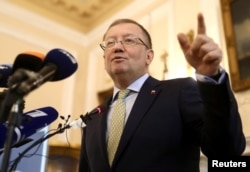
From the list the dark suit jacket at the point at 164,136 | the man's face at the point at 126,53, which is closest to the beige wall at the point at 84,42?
the man's face at the point at 126,53

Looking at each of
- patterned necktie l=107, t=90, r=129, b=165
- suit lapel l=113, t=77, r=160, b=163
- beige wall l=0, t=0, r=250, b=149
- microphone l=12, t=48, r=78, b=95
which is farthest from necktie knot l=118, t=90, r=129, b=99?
beige wall l=0, t=0, r=250, b=149

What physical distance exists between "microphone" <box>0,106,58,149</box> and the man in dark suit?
25 cm

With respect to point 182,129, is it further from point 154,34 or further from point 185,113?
point 154,34

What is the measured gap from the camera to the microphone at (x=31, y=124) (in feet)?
3.60

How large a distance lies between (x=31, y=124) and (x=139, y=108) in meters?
0.43

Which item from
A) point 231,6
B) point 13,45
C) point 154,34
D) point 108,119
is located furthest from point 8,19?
point 108,119

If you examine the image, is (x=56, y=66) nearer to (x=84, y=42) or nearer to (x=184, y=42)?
(x=184, y=42)

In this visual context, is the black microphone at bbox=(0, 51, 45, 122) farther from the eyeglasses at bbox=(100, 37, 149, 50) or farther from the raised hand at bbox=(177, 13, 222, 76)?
the eyeglasses at bbox=(100, 37, 149, 50)

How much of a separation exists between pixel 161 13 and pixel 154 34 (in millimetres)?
267

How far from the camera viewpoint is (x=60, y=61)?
921 millimetres

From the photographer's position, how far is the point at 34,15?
458cm

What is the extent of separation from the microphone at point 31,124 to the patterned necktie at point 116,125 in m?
0.25

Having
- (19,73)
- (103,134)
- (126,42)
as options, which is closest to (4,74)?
(19,73)

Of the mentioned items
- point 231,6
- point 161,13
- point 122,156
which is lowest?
point 122,156
